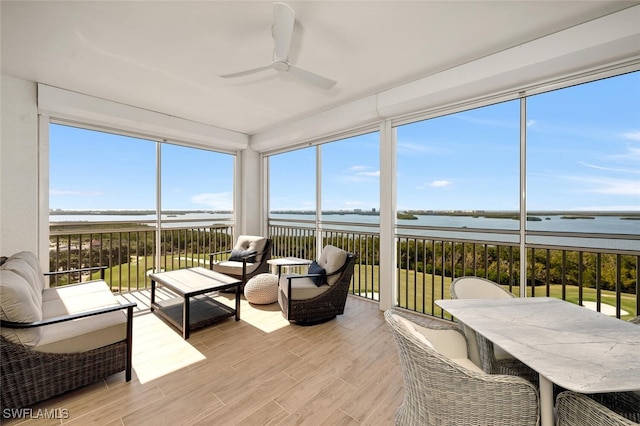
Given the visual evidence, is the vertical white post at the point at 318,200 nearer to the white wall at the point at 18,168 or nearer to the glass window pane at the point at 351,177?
the glass window pane at the point at 351,177

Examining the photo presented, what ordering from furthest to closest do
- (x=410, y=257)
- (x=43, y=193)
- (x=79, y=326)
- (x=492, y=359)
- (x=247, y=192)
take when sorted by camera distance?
1. (x=247, y=192)
2. (x=410, y=257)
3. (x=43, y=193)
4. (x=79, y=326)
5. (x=492, y=359)

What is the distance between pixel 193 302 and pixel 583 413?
3661mm

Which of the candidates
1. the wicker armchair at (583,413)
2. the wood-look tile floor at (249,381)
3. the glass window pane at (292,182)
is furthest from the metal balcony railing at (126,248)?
the wicker armchair at (583,413)

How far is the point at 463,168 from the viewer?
3.19m

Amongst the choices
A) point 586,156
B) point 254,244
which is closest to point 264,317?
point 254,244

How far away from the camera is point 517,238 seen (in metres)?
2.65

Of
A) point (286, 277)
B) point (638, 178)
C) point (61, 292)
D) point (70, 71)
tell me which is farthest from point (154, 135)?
point (638, 178)

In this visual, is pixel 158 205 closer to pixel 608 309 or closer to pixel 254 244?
pixel 254 244

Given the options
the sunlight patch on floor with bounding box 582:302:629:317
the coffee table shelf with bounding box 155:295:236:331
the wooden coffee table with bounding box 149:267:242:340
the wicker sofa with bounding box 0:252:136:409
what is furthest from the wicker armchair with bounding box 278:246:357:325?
the sunlight patch on floor with bounding box 582:302:629:317

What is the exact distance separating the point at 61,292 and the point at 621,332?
4.27 m

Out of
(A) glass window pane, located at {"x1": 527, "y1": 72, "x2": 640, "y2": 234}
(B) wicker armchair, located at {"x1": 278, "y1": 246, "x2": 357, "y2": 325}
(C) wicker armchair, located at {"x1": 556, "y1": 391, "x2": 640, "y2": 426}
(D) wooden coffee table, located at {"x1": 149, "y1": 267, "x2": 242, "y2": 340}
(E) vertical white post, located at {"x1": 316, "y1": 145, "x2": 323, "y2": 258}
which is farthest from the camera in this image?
(E) vertical white post, located at {"x1": 316, "y1": 145, "x2": 323, "y2": 258}

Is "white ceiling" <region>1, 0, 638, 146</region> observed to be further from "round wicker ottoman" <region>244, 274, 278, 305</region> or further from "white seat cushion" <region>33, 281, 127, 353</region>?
"round wicker ottoman" <region>244, 274, 278, 305</region>

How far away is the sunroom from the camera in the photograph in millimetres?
2061

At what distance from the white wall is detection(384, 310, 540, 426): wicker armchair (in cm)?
418
